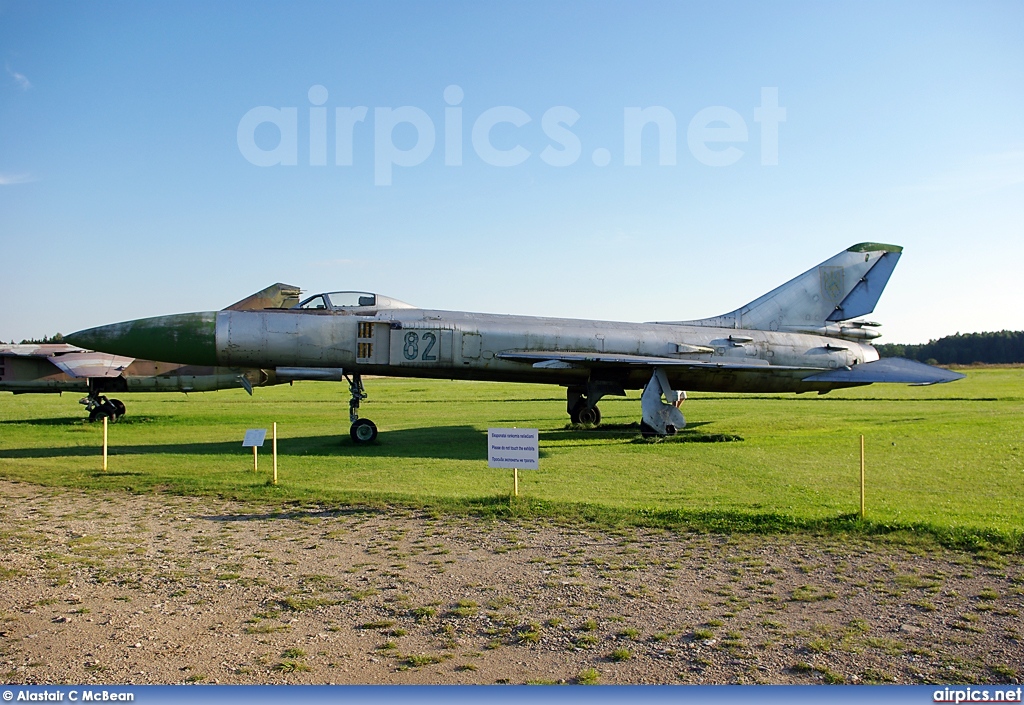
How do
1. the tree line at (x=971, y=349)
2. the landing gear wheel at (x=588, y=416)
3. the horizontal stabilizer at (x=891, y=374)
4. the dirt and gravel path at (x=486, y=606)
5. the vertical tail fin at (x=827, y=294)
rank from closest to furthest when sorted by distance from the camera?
the dirt and gravel path at (x=486, y=606) → the horizontal stabilizer at (x=891, y=374) → the vertical tail fin at (x=827, y=294) → the landing gear wheel at (x=588, y=416) → the tree line at (x=971, y=349)

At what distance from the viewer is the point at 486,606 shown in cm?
577

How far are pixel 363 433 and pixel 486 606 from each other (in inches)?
430

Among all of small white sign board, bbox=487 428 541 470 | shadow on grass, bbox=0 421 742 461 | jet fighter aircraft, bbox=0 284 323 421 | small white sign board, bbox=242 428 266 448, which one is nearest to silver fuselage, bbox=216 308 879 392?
shadow on grass, bbox=0 421 742 461

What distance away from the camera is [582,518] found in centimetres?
886

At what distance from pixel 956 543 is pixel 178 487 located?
33.1 ft

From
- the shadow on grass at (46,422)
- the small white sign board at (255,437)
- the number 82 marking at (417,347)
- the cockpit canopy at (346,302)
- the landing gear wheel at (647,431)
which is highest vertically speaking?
the cockpit canopy at (346,302)

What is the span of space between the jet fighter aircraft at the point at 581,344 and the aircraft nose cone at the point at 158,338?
0.02 meters

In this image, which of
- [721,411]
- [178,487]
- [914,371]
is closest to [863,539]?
[178,487]

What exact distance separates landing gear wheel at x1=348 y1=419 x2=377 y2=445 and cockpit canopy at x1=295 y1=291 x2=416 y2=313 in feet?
8.32

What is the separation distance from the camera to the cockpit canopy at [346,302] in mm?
16438

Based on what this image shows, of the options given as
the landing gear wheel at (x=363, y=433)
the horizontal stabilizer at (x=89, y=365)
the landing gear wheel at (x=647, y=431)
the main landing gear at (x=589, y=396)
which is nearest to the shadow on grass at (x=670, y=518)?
the landing gear wheel at (x=363, y=433)

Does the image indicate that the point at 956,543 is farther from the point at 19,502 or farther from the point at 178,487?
the point at 19,502

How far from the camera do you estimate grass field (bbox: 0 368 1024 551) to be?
9.02 meters

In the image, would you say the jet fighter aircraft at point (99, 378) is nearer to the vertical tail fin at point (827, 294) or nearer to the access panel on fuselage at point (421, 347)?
the access panel on fuselage at point (421, 347)
